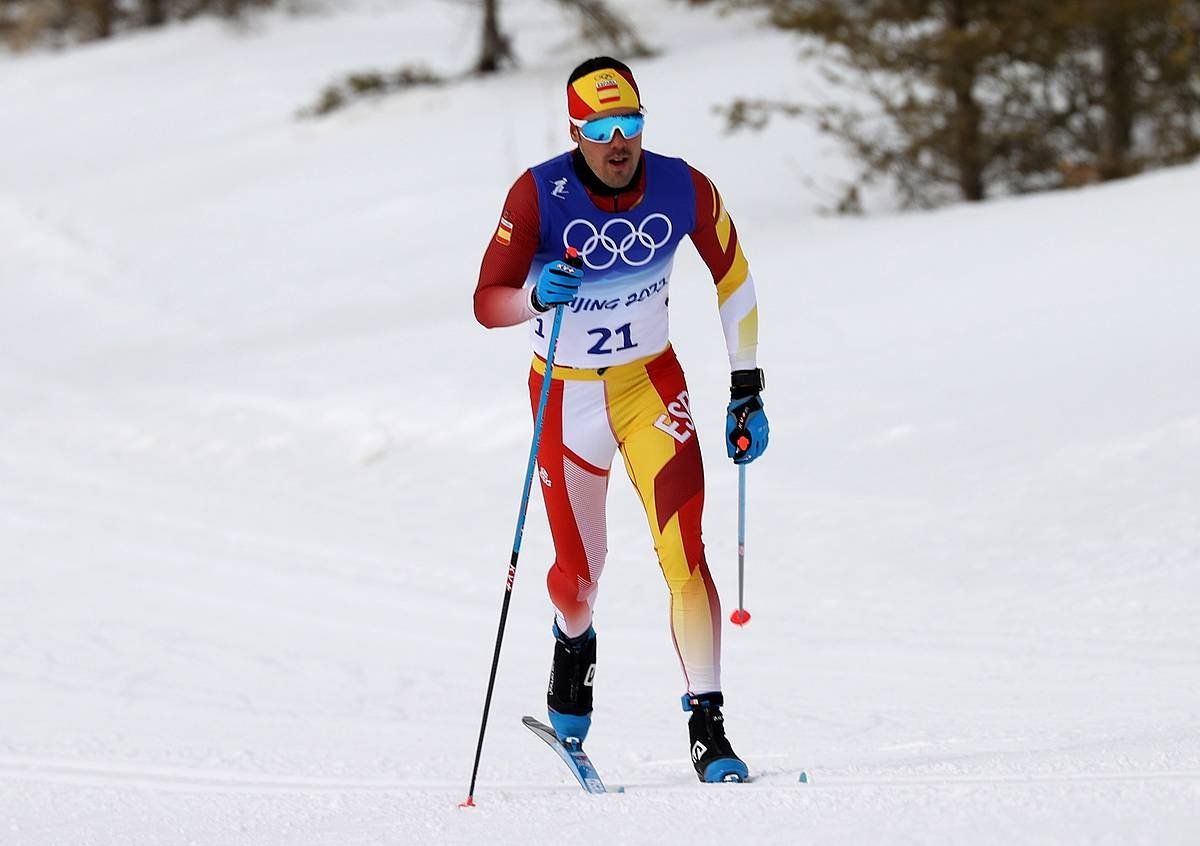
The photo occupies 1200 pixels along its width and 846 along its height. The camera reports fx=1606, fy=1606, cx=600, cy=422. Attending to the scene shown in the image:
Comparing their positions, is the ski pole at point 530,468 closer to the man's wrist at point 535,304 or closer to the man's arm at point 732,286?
the man's wrist at point 535,304

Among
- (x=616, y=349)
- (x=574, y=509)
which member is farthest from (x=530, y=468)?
(x=616, y=349)

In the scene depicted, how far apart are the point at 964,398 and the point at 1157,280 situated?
2368 mm

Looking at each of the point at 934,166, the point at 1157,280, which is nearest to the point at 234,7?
the point at 934,166

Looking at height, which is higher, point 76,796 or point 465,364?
point 76,796

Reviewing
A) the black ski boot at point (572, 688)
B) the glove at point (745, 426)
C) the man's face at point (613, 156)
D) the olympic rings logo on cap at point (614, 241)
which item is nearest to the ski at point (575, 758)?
the black ski boot at point (572, 688)

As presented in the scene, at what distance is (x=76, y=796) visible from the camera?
209 inches

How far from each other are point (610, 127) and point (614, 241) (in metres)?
0.36

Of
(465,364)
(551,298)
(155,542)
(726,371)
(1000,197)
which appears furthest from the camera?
(1000,197)

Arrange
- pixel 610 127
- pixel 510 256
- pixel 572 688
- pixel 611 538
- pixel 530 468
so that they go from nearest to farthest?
1. pixel 610 127
2. pixel 510 256
3. pixel 530 468
4. pixel 572 688
5. pixel 611 538

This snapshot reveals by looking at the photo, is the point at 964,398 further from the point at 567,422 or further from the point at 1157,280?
the point at 567,422

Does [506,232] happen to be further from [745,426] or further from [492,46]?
[492,46]

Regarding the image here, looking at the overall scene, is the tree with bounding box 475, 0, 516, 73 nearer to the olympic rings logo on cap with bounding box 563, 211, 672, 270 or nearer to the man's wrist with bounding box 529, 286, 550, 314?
the olympic rings logo on cap with bounding box 563, 211, 672, 270

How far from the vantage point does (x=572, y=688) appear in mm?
5426

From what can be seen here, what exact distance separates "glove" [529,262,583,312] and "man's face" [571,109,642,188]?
1.15 ft
